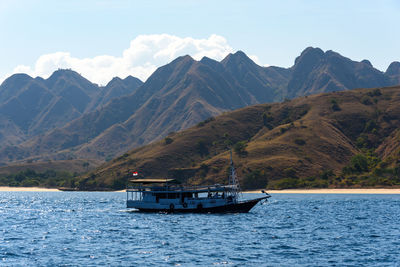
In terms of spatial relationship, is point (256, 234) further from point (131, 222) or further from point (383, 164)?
point (383, 164)

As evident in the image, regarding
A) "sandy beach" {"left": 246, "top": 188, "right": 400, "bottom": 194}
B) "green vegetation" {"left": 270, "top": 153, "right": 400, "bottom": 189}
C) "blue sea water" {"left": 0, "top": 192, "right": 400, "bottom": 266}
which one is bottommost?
"blue sea water" {"left": 0, "top": 192, "right": 400, "bottom": 266}

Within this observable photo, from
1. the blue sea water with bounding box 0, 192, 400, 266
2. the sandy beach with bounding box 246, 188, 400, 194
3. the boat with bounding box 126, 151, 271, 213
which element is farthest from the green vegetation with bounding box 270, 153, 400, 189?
the boat with bounding box 126, 151, 271, 213

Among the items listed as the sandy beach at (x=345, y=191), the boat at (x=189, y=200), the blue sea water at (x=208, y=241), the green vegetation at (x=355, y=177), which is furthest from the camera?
the green vegetation at (x=355, y=177)

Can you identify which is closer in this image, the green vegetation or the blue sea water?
the blue sea water

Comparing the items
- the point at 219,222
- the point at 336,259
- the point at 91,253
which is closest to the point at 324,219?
the point at 219,222

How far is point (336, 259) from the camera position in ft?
135

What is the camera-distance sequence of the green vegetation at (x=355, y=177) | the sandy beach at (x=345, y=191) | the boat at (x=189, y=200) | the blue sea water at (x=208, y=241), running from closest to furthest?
1. the blue sea water at (x=208, y=241)
2. the boat at (x=189, y=200)
3. the sandy beach at (x=345, y=191)
4. the green vegetation at (x=355, y=177)

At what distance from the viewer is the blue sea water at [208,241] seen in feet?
137

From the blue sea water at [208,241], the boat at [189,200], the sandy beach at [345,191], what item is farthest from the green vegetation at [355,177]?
the boat at [189,200]

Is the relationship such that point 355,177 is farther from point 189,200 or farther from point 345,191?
point 189,200

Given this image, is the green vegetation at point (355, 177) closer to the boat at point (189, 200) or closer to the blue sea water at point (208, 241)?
the blue sea water at point (208, 241)

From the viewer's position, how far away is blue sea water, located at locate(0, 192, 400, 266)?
41.7m

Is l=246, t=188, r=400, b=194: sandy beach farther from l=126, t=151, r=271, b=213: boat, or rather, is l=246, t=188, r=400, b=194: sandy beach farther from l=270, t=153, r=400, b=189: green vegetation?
l=126, t=151, r=271, b=213: boat

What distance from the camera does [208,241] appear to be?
53.1 m
